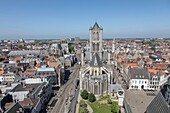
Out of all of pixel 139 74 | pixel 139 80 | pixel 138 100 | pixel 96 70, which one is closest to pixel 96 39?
pixel 96 70

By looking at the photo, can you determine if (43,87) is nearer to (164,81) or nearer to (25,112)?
(25,112)

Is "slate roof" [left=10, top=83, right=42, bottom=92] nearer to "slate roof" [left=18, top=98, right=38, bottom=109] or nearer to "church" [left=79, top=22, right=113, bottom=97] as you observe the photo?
"slate roof" [left=18, top=98, right=38, bottom=109]

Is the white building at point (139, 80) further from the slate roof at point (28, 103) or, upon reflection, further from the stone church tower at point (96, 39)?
the slate roof at point (28, 103)

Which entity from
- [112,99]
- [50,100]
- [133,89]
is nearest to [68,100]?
[50,100]

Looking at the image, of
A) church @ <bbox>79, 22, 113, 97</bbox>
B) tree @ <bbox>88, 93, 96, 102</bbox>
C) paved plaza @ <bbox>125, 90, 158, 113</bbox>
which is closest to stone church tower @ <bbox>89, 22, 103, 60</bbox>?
church @ <bbox>79, 22, 113, 97</bbox>

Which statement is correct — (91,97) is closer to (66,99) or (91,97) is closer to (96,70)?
(66,99)

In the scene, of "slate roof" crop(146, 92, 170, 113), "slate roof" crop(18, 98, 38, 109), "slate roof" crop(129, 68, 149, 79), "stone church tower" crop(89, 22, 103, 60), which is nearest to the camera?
"slate roof" crop(146, 92, 170, 113)

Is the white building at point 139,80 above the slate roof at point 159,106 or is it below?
below

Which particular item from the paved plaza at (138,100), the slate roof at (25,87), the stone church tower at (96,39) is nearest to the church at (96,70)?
the stone church tower at (96,39)
